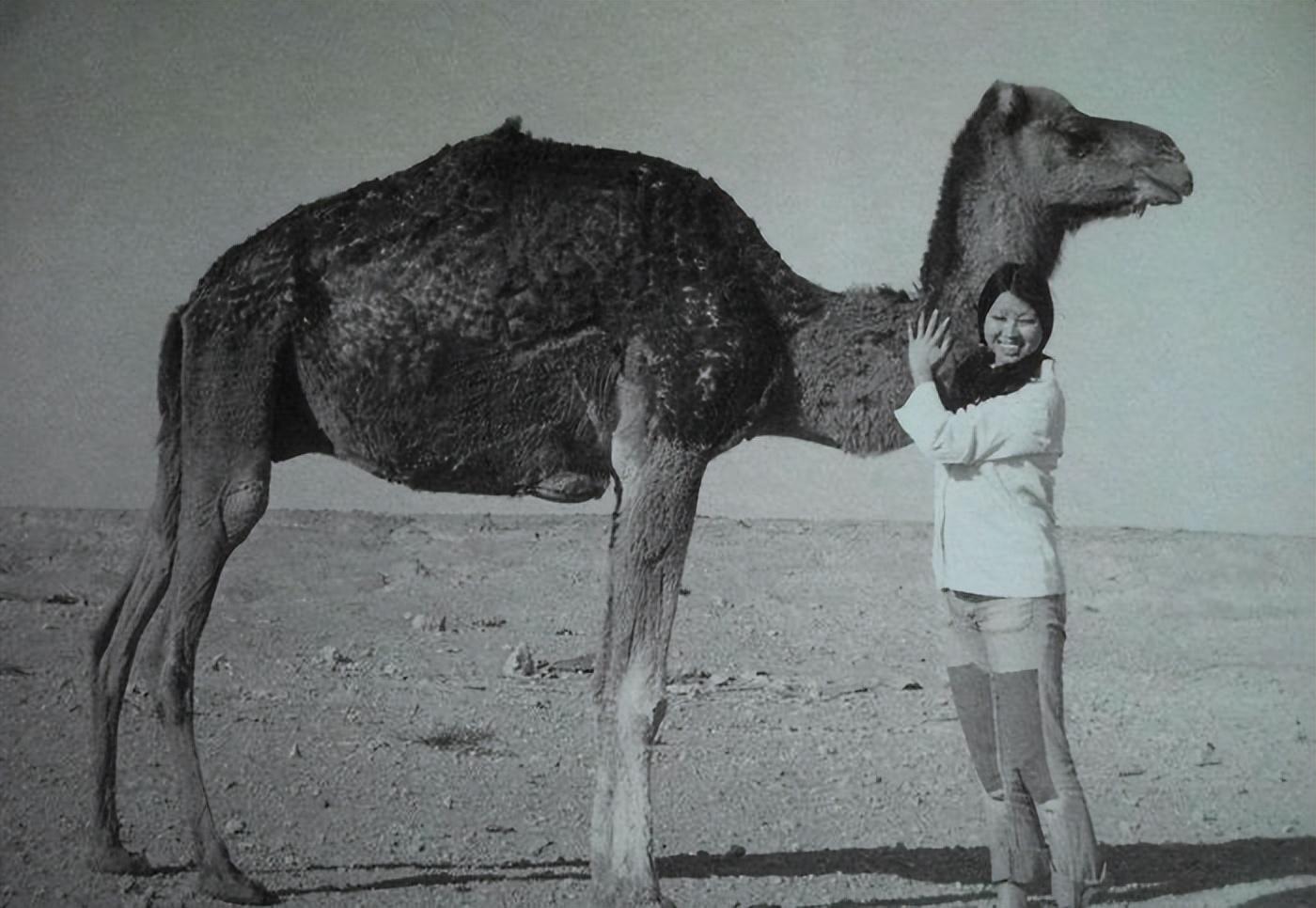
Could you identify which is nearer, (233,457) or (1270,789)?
(233,457)

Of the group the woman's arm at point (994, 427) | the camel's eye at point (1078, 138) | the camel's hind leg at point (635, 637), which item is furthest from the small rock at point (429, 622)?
the camel's eye at point (1078, 138)

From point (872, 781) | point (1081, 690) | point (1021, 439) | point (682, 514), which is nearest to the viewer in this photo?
point (1021, 439)

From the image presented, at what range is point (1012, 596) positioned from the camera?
14.9 ft

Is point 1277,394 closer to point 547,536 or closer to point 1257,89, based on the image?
point 1257,89

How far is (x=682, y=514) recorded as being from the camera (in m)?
5.12

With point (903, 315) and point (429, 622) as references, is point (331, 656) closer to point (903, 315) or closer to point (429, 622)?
point (429, 622)

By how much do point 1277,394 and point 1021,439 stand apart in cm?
358

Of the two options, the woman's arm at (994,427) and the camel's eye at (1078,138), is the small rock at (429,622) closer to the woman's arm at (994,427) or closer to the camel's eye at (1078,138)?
the woman's arm at (994,427)

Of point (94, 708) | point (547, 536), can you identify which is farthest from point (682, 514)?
point (547, 536)

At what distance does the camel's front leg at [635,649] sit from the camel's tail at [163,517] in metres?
1.58

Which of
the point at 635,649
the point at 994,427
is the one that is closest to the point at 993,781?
the point at 994,427

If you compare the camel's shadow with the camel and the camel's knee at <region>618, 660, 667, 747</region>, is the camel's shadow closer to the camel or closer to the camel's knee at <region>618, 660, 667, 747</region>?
the camel

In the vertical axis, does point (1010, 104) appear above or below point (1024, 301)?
above

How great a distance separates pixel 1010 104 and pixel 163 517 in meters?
3.30
